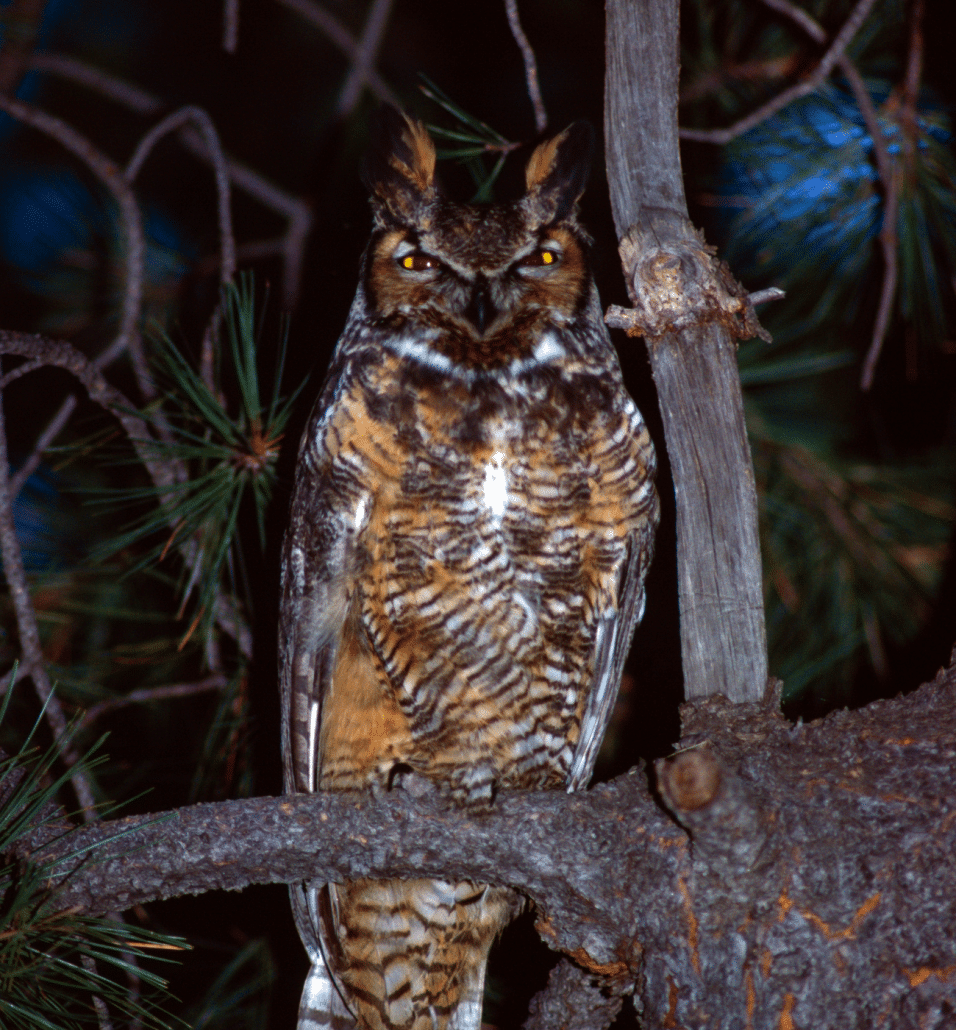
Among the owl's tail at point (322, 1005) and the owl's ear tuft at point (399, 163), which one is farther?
the owl's tail at point (322, 1005)

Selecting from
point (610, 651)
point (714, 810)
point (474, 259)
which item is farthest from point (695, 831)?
point (474, 259)

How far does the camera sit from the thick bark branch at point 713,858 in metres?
0.84

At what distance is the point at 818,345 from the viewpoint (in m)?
2.01

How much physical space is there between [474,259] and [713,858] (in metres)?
0.82

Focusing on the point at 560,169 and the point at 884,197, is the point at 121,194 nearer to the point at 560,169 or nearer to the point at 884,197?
the point at 560,169

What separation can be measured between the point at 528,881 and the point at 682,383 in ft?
1.91

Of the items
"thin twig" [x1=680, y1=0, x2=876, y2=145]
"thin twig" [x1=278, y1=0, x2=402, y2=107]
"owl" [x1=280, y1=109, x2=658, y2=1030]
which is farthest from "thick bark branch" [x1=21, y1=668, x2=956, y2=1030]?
"thin twig" [x1=278, y1=0, x2=402, y2=107]

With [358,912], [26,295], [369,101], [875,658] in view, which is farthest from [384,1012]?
[369,101]

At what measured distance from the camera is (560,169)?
1.39 m

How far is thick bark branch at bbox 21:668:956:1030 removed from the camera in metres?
0.84

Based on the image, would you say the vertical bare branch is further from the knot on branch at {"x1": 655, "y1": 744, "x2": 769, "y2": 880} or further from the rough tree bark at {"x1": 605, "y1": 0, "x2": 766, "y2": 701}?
the knot on branch at {"x1": 655, "y1": 744, "x2": 769, "y2": 880}

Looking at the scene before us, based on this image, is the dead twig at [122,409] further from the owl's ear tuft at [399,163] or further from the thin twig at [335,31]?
the thin twig at [335,31]

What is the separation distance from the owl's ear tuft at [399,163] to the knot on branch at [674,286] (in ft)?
1.41

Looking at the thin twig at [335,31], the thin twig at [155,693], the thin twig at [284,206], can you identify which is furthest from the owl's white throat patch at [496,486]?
the thin twig at [335,31]
